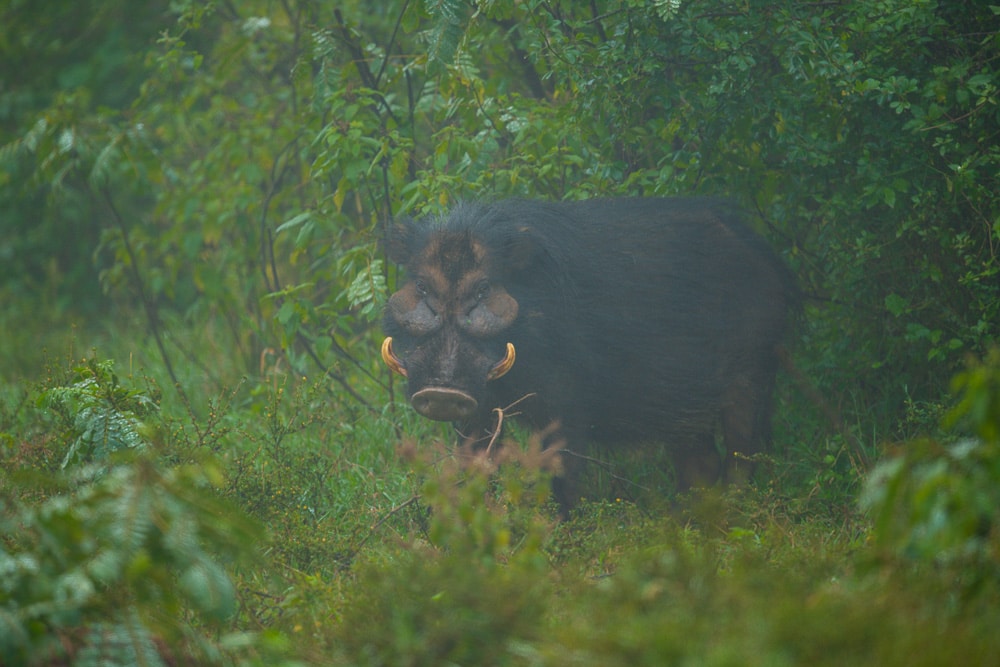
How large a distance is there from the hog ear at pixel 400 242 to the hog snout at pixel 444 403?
780 millimetres

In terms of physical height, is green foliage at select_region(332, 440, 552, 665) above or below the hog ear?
below

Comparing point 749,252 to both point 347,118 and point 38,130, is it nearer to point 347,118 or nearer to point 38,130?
point 347,118

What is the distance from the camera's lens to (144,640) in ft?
7.95

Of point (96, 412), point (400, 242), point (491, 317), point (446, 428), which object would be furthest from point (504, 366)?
point (96, 412)

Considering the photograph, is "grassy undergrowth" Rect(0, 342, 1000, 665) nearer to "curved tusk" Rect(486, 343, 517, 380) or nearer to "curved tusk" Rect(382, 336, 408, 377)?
"curved tusk" Rect(486, 343, 517, 380)

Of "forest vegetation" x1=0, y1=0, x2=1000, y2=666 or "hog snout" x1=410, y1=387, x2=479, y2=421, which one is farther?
"hog snout" x1=410, y1=387, x2=479, y2=421

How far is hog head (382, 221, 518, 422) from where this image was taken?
426 cm

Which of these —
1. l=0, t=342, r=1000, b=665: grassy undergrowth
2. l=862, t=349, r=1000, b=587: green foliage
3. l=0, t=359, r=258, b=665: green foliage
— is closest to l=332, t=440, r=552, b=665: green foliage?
l=0, t=342, r=1000, b=665: grassy undergrowth

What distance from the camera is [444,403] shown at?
4.23 m

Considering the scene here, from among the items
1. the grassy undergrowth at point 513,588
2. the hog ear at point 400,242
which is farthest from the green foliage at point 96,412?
the hog ear at point 400,242

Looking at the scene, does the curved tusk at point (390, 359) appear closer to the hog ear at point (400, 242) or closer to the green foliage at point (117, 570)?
the hog ear at point (400, 242)

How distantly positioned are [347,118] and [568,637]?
3.72 meters

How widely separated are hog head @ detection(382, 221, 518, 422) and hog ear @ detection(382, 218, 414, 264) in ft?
0.20

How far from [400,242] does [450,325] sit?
1.98 ft
